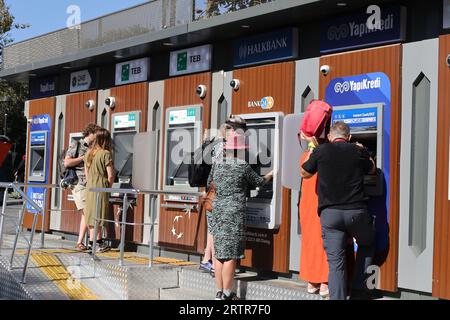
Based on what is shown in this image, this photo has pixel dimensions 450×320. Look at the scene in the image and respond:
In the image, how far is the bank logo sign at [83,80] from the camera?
9523 millimetres

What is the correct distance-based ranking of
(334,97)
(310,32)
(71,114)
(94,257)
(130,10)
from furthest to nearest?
1. (71,114)
2. (130,10)
3. (94,257)
4. (310,32)
5. (334,97)

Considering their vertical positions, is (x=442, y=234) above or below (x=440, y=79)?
below

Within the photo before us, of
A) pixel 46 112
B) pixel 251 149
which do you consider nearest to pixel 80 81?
pixel 46 112

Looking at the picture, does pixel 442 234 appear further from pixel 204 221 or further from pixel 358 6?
pixel 204 221

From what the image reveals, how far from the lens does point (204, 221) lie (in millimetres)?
7215

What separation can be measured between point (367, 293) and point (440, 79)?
1.88m

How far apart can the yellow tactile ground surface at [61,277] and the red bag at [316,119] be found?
269 cm

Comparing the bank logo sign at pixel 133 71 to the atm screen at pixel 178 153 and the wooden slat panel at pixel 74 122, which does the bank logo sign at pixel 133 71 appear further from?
the atm screen at pixel 178 153

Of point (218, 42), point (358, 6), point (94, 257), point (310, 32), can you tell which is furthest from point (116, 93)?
point (358, 6)

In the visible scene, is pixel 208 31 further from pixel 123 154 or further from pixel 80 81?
pixel 80 81

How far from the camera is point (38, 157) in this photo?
10.8 metres

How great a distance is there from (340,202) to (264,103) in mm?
1957

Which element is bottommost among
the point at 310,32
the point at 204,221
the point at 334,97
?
the point at 204,221

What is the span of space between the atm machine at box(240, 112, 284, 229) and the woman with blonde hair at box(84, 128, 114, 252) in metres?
1.96
